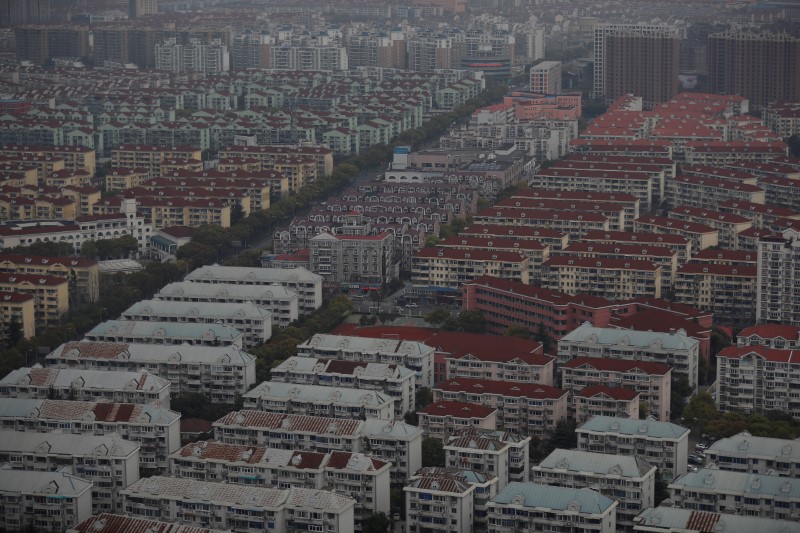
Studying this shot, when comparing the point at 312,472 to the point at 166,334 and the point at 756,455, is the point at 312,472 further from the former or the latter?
the point at 166,334

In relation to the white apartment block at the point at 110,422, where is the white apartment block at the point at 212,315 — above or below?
above

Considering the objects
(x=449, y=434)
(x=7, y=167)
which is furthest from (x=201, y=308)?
(x=7, y=167)

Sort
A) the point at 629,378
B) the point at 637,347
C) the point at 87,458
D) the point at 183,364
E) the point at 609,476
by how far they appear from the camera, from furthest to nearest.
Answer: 1. the point at 637,347
2. the point at 183,364
3. the point at 629,378
4. the point at 87,458
5. the point at 609,476

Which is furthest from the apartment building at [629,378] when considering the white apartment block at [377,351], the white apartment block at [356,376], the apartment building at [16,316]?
the apartment building at [16,316]

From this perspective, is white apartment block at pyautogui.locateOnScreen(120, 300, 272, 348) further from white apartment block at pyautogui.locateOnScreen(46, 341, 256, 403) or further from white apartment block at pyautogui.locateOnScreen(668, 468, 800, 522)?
white apartment block at pyautogui.locateOnScreen(668, 468, 800, 522)

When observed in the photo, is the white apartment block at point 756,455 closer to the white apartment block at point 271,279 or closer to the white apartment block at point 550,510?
the white apartment block at point 550,510

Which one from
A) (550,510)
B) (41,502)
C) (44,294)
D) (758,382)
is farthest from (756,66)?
(41,502)
